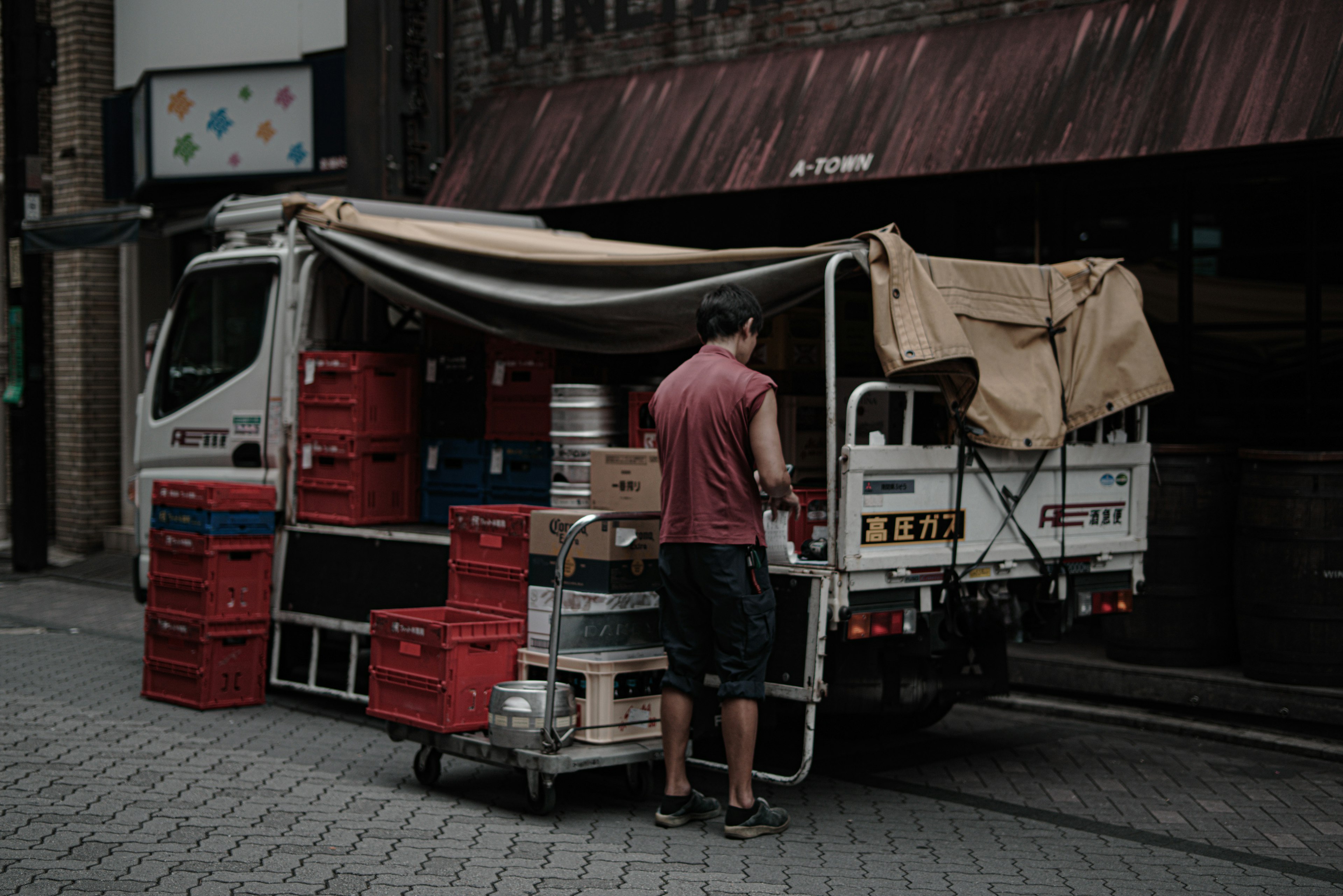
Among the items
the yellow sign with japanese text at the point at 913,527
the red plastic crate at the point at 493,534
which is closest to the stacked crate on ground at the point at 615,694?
the red plastic crate at the point at 493,534

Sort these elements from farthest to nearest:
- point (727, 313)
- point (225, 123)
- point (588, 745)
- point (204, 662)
Result: point (225, 123), point (204, 662), point (588, 745), point (727, 313)

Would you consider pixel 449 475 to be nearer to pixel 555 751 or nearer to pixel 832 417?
pixel 555 751

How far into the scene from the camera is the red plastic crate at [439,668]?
666 centimetres

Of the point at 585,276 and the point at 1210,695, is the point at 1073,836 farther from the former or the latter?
the point at 585,276

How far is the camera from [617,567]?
664 cm

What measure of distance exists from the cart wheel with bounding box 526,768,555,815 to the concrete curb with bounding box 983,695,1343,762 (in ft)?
8.02

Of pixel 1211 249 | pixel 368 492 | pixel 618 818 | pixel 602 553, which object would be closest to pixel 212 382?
pixel 368 492

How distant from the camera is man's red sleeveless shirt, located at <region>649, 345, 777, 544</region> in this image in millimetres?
5996

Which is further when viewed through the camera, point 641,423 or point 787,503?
point 641,423

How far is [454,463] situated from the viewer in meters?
8.84

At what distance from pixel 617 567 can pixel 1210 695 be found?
150 inches

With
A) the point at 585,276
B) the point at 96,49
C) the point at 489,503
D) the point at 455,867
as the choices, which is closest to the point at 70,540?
the point at 96,49

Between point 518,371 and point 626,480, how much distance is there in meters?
1.65

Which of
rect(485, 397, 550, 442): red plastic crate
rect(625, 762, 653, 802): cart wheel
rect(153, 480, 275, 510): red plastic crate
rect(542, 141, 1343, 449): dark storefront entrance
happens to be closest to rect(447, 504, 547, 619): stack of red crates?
rect(485, 397, 550, 442): red plastic crate
